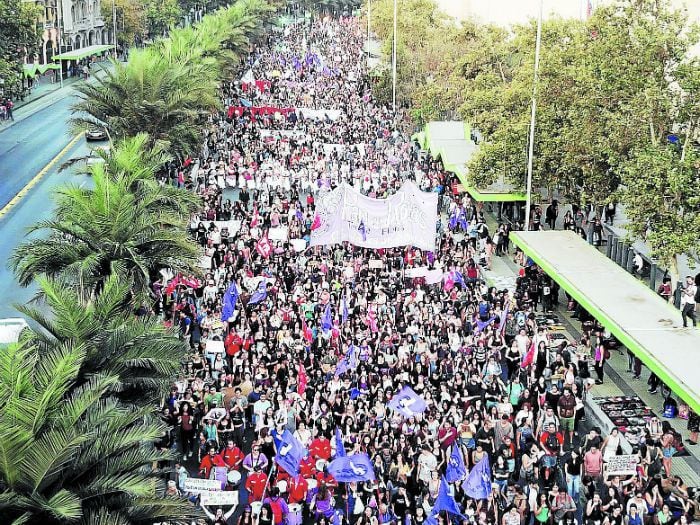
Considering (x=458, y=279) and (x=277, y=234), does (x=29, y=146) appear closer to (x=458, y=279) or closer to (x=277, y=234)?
(x=277, y=234)

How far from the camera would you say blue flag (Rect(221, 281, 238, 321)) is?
23734 mm

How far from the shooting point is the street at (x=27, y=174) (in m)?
29.5

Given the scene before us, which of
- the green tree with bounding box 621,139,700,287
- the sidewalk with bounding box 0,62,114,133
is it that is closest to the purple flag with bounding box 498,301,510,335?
the green tree with bounding box 621,139,700,287

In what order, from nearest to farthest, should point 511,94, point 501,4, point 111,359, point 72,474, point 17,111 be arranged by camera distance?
point 72,474, point 111,359, point 511,94, point 17,111, point 501,4

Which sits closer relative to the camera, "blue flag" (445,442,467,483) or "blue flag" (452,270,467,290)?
"blue flag" (445,442,467,483)

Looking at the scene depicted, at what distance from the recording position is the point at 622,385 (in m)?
21.8

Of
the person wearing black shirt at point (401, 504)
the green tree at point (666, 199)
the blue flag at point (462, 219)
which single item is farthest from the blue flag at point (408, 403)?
the blue flag at point (462, 219)

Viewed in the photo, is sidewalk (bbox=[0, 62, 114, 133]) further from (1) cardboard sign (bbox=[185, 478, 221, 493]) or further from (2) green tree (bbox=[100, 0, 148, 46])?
(1) cardboard sign (bbox=[185, 478, 221, 493])

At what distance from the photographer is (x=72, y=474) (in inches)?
453

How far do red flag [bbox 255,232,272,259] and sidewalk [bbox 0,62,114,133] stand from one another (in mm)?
32031

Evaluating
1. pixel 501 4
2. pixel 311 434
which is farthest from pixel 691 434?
pixel 501 4

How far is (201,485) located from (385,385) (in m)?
4.56

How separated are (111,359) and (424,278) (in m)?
12.8

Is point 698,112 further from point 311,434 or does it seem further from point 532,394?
point 311,434
